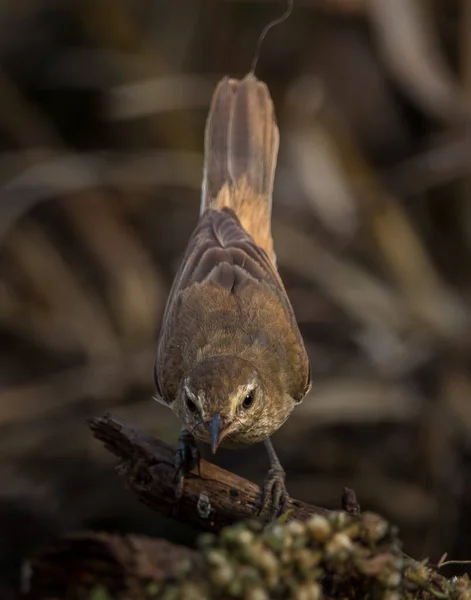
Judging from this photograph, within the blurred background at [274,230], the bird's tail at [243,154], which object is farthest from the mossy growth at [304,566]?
the blurred background at [274,230]

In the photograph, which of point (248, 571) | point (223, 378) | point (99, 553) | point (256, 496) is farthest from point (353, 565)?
point (223, 378)

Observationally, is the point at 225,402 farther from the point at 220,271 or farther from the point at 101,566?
the point at 101,566

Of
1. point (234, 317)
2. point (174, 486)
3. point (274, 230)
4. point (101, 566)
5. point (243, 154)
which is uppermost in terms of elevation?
point (274, 230)

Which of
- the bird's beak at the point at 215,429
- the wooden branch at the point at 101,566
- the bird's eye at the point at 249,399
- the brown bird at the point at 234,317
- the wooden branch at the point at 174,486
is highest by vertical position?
the brown bird at the point at 234,317

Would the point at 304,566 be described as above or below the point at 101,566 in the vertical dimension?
above

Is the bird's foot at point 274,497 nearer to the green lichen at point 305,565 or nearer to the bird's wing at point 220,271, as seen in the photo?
the green lichen at point 305,565

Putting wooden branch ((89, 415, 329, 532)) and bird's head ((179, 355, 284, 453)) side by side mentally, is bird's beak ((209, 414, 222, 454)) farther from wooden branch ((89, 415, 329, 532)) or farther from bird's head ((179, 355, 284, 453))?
wooden branch ((89, 415, 329, 532))

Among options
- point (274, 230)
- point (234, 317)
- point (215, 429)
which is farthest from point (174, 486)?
point (274, 230)

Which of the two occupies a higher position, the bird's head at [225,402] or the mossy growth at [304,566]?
the bird's head at [225,402]
